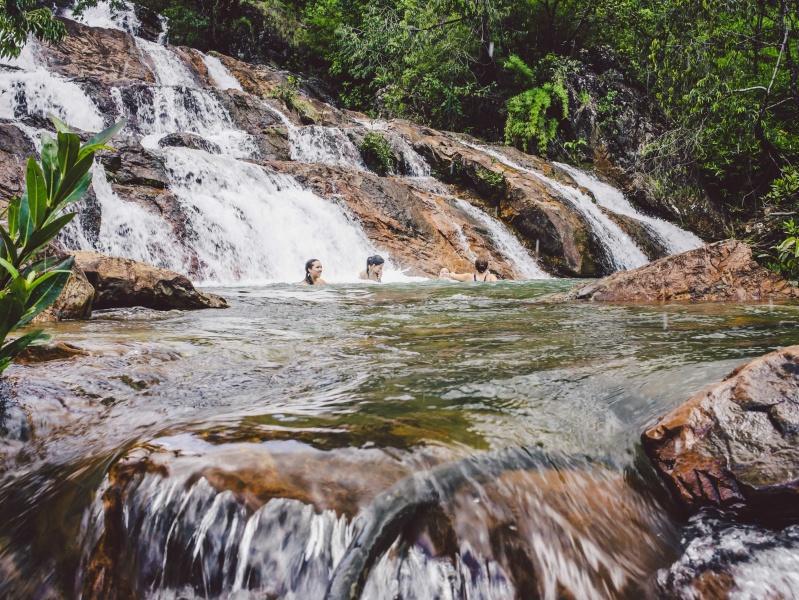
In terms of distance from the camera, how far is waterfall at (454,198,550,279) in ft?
41.0

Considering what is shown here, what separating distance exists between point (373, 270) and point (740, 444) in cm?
838

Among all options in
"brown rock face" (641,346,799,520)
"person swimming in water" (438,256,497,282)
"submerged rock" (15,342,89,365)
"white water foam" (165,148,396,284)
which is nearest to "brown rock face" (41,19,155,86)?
"white water foam" (165,148,396,284)

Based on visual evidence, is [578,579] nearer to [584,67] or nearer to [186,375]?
[186,375]

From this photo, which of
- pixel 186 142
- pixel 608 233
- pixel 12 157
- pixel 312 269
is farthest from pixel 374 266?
pixel 608 233

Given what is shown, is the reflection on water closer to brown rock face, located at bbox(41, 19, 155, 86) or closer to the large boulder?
the large boulder

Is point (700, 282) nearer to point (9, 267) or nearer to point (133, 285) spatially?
point (133, 285)

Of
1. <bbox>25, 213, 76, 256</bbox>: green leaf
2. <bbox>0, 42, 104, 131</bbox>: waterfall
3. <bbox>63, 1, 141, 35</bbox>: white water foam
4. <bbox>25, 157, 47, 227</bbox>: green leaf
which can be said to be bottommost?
<bbox>25, 213, 76, 256</bbox>: green leaf

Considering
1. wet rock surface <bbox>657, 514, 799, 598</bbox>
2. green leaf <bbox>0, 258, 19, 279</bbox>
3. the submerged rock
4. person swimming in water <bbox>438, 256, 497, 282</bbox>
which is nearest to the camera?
green leaf <bbox>0, 258, 19, 279</bbox>

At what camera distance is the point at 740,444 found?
68.7 inches

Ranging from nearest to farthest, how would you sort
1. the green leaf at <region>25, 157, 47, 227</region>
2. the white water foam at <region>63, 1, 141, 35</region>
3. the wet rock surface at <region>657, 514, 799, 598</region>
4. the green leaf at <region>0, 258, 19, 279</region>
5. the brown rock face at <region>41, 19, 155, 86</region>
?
the green leaf at <region>0, 258, 19, 279</region> → the green leaf at <region>25, 157, 47, 227</region> → the wet rock surface at <region>657, 514, 799, 598</region> → the brown rock face at <region>41, 19, 155, 86</region> → the white water foam at <region>63, 1, 141, 35</region>

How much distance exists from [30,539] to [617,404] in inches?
88.8

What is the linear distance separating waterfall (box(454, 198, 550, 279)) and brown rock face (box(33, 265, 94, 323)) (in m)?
9.59

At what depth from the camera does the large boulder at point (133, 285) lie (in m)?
5.27

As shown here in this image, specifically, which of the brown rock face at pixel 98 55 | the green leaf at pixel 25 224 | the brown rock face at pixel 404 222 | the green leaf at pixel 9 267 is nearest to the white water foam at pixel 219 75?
the brown rock face at pixel 98 55
